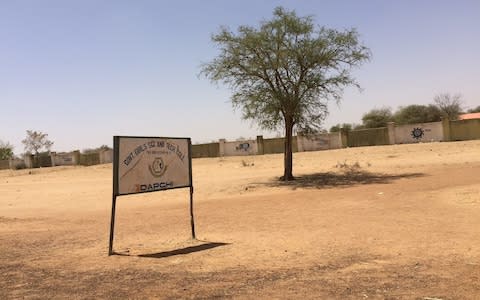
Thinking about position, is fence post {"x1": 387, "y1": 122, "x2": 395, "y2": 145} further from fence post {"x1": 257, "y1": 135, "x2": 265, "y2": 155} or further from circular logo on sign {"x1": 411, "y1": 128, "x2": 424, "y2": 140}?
fence post {"x1": 257, "y1": 135, "x2": 265, "y2": 155}

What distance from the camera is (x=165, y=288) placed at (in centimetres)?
673

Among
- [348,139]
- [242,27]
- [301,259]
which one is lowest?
[301,259]

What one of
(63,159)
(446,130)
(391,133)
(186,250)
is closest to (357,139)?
(391,133)

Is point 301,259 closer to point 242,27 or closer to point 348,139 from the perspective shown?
point 242,27

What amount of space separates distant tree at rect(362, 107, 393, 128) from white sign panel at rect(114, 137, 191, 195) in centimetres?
6748

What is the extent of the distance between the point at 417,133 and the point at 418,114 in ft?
103

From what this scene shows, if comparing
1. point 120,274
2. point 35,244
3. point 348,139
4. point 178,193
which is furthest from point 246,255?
point 348,139

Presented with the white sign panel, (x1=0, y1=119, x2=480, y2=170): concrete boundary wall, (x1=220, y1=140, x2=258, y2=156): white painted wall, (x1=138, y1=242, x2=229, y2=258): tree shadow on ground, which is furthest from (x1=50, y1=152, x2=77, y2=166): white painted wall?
(x1=138, y1=242, x2=229, y2=258): tree shadow on ground

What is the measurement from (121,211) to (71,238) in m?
6.42

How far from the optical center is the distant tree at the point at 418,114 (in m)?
74.4

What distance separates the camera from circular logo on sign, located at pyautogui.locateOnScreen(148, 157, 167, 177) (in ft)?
34.5

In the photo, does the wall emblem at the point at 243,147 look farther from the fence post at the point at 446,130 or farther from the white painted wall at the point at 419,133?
the fence post at the point at 446,130

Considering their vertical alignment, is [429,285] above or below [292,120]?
below

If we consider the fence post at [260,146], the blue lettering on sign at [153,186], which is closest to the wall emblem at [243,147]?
the fence post at [260,146]
